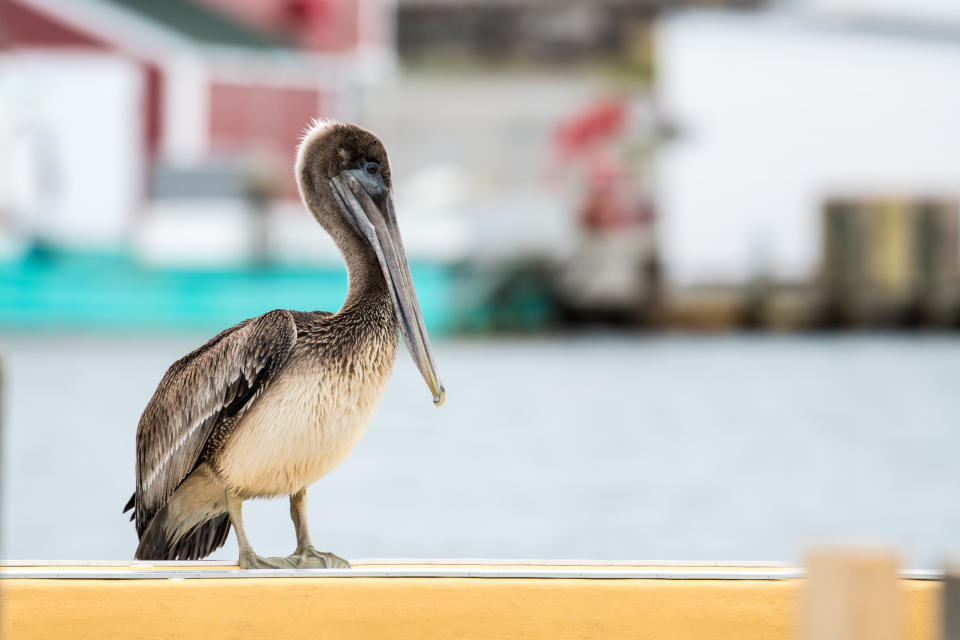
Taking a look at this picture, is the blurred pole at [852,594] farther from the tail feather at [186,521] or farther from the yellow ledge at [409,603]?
the tail feather at [186,521]

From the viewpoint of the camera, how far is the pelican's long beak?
272 centimetres

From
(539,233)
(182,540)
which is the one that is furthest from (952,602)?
(539,233)

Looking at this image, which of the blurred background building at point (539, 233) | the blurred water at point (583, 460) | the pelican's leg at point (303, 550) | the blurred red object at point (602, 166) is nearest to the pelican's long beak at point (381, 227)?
the pelican's leg at point (303, 550)

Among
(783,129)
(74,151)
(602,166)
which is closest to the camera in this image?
(74,151)

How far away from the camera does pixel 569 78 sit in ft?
96.1

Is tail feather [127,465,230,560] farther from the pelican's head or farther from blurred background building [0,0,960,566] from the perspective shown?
blurred background building [0,0,960,566]

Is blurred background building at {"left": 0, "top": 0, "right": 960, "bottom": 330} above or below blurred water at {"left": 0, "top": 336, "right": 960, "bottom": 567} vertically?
above

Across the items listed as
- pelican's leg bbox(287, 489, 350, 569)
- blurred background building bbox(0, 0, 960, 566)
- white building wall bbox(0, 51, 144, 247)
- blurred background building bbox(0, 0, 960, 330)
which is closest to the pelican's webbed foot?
pelican's leg bbox(287, 489, 350, 569)

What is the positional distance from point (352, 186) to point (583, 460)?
29.4ft

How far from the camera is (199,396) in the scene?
2.66m

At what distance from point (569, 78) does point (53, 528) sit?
2194 centimetres

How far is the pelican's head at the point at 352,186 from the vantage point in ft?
9.11

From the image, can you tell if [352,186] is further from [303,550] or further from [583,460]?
[583,460]

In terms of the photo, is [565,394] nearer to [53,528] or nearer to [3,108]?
[53,528]
